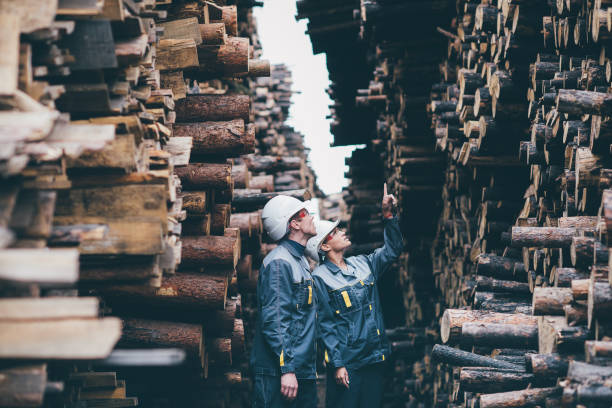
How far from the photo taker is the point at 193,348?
4785 millimetres

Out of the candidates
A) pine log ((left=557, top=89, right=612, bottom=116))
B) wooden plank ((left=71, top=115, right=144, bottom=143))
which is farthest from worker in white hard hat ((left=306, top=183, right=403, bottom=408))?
wooden plank ((left=71, top=115, right=144, bottom=143))

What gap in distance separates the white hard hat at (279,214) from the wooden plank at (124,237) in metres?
2.89

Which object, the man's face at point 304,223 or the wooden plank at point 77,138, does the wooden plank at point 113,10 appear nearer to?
the wooden plank at point 77,138

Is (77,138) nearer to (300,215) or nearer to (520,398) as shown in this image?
(520,398)

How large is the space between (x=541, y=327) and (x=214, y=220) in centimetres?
255

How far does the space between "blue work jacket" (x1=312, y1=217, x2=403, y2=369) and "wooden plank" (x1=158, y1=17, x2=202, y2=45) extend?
2.61 metres

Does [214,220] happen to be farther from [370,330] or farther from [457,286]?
[457,286]

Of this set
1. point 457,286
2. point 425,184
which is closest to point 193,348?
point 457,286

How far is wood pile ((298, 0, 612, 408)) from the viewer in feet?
11.3

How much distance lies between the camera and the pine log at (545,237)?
381 centimetres

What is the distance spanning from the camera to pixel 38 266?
221 centimetres

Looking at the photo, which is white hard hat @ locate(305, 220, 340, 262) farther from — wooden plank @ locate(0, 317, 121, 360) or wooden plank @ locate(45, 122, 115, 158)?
wooden plank @ locate(0, 317, 121, 360)

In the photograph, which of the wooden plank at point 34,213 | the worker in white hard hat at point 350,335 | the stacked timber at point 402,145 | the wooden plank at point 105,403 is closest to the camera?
the wooden plank at point 34,213

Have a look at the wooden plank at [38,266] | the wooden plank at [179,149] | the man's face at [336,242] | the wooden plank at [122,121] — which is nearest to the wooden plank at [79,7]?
the wooden plank at [122,121]
